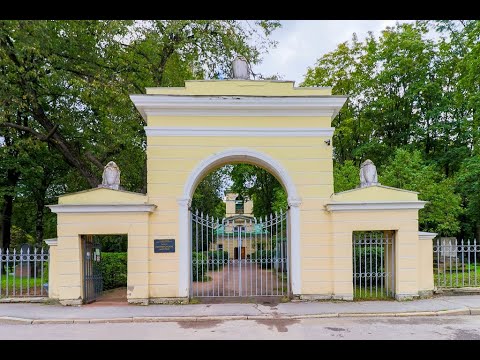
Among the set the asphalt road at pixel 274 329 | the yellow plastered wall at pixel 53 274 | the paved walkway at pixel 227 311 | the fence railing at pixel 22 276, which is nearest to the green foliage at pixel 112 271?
the fence railing at pixel 22 276

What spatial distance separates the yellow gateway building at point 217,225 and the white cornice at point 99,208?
0.03 metres

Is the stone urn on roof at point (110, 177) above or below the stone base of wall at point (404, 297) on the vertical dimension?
above

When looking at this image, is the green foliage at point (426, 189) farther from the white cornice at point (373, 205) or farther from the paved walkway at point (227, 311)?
the paved walkway at point (227, 311)

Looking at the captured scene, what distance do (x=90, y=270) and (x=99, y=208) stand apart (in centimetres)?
204

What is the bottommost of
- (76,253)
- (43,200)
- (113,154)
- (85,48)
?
(76,253)

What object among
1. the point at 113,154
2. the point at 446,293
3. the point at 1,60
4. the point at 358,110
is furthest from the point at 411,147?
the point at 1,60

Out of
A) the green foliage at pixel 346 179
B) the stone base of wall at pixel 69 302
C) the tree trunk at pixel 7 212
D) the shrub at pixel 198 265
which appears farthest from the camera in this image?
the tree trunk at pixel 7 212

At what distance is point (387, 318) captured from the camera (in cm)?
961

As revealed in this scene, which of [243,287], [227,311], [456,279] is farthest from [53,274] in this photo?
[456,279]

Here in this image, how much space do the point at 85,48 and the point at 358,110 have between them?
2065 cm

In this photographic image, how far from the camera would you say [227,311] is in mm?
10180

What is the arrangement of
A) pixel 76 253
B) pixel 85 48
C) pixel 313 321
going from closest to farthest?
pixel 313 321, pixel 76 253, pixel 85 48

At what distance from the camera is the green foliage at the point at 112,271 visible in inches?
589

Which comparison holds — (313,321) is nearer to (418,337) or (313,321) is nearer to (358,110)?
(418,337)
